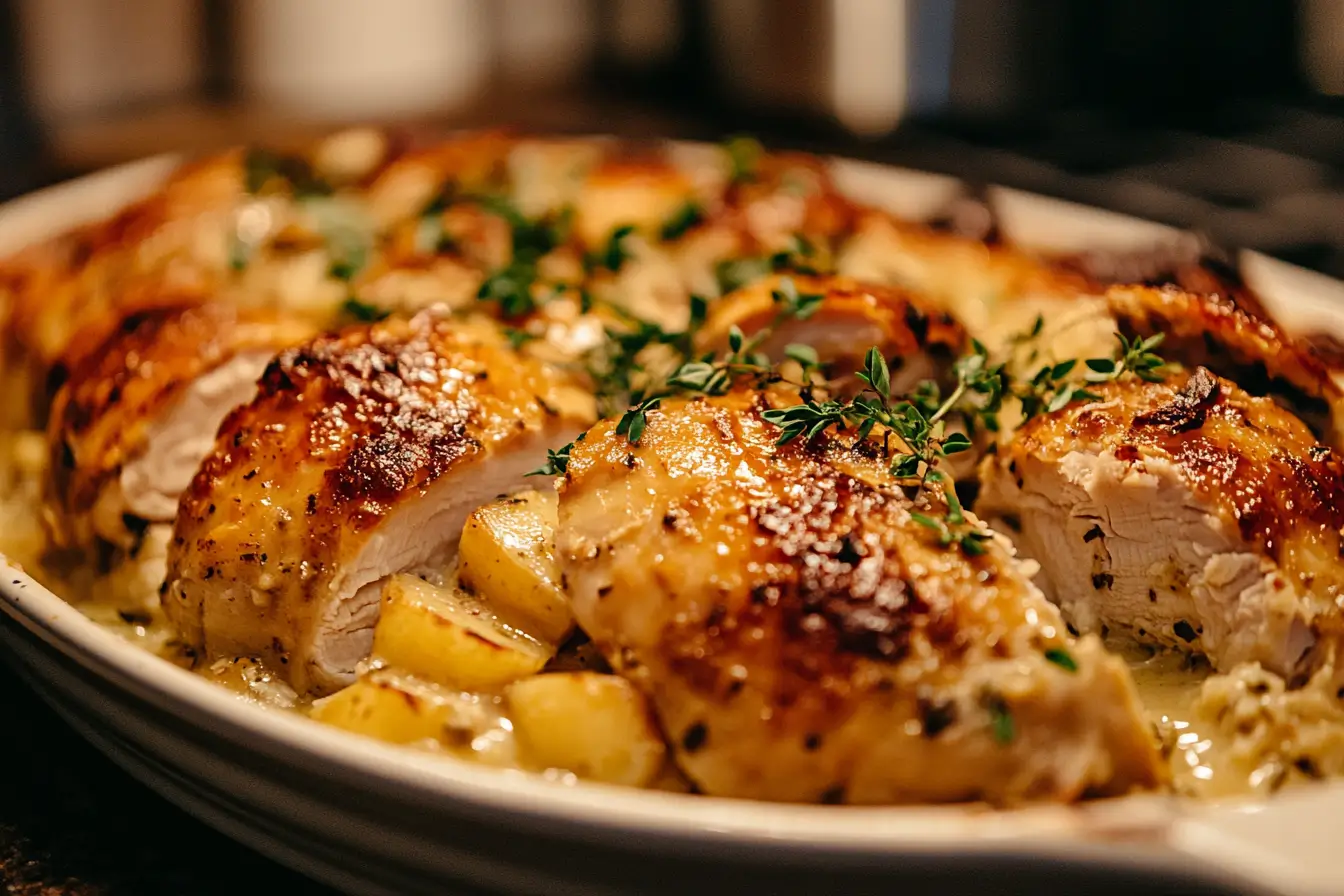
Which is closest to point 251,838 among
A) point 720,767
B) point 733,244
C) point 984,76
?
point 720,767

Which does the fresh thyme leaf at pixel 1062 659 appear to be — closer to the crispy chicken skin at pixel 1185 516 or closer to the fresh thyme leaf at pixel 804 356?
Result: the crispy chicken skin at pixel 1185 516

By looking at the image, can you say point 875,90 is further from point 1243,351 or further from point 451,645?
point 451,645

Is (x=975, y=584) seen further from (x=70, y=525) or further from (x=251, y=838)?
(x=70, y=525)

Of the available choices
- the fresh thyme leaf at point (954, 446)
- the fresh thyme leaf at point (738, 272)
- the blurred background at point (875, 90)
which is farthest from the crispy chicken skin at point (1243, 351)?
the blurred background at point (875, 90)

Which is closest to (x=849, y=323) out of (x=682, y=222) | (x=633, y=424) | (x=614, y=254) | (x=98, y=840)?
(x=633, y=424)

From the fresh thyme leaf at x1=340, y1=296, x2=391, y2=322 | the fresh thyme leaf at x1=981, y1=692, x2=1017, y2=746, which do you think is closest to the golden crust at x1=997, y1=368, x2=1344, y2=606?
the fresh thyme leaf at x1=981, y1=692, x2=1017, y2=746

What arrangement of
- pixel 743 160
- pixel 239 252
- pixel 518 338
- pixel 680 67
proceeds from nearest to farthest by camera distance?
pixel 518 338 → pixel 239 252 → pixel 743 160 → pixel 680 67
